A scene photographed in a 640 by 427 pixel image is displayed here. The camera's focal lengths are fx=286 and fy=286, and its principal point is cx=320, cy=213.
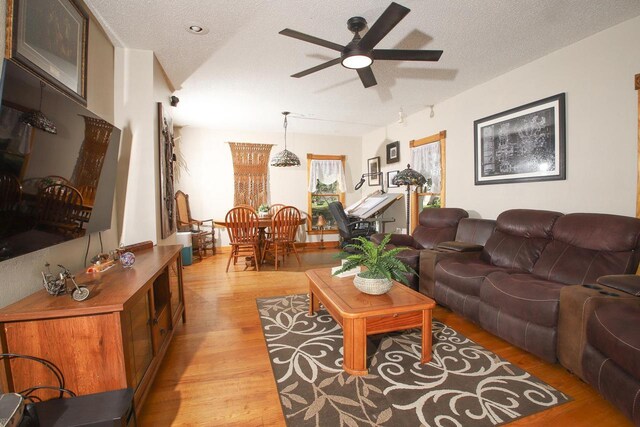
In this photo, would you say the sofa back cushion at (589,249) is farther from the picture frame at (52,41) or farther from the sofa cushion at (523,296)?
the picture frame at (52,41)

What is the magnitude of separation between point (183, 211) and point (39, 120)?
4.32 m

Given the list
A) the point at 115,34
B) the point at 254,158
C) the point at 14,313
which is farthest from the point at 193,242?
the point at 14,313

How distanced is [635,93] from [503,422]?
8.51ft

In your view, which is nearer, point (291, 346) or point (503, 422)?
point (503, 422)

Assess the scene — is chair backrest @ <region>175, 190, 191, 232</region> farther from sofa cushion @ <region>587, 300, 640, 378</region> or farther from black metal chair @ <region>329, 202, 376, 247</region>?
sofa cushion @ <region>587, 300, 640, 378</region>

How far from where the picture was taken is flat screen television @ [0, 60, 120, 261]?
1.11 meters

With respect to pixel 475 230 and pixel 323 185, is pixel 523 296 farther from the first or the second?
pixel 323 185

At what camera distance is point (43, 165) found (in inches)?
51.3

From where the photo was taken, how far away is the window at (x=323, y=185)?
6.27 metres

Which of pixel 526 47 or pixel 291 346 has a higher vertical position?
pixel 526 47

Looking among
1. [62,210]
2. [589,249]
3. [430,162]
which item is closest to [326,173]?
[430,162]

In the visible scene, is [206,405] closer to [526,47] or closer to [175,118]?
[526,47]

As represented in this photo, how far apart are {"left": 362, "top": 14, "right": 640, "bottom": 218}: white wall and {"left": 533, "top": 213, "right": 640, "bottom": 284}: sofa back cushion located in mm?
407

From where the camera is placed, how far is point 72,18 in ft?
5.89
